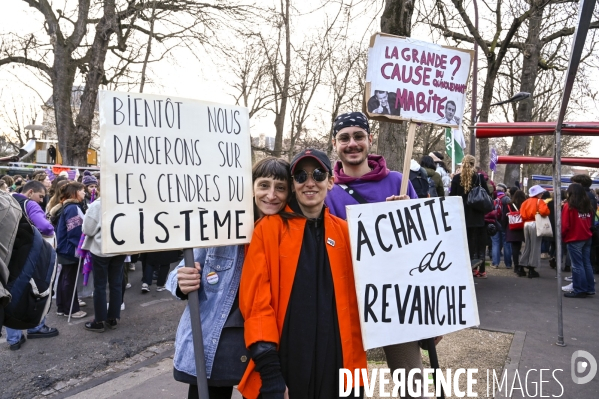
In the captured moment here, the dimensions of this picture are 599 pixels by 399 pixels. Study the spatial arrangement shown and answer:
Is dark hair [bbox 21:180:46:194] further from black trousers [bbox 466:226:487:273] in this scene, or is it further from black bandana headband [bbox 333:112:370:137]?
black trousers [bbox 466:226:487:273]

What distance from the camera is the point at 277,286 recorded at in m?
1.97

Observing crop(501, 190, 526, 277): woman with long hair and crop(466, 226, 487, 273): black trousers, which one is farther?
crop(501, 190, 526, 277): woman with long hair

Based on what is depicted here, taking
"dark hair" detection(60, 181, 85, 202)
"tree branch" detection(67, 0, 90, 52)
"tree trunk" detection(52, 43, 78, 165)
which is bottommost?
"dark hair" detection(60, 181, 85, 202)

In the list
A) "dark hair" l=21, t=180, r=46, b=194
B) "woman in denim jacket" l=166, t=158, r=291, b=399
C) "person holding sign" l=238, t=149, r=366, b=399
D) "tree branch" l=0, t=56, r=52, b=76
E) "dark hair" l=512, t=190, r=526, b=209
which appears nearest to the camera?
"person holding sign" l=238, t=149, r=366, b=399

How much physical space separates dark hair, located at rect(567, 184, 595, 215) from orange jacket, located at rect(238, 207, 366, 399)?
20.8 ft

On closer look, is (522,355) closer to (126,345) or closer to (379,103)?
(379,103)

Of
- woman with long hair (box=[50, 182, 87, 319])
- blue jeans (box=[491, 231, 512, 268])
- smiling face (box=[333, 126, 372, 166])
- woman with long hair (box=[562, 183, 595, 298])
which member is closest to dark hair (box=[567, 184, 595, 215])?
woman with long hair (box=[562, 183, 595, 298])

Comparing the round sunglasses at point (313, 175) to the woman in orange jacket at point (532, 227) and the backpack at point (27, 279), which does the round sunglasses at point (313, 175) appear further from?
the woman in orange jacket at point (532, 227)

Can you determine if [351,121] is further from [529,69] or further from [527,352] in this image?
[529,69]

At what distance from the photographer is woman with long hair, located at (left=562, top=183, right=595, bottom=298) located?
7.02 metres

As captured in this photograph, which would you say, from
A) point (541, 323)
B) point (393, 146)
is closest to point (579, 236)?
point (541, 323)

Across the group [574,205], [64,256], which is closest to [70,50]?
[64,256]

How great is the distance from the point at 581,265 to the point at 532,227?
1.61 m

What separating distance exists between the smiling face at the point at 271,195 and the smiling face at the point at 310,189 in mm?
93
